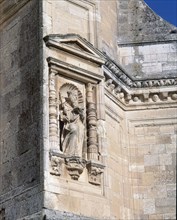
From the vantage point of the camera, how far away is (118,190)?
918cm

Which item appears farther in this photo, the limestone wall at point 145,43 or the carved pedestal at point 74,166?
the limestone wall at point 145,43

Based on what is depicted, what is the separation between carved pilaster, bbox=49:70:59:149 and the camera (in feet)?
26.2

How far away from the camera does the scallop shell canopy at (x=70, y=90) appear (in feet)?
27.7

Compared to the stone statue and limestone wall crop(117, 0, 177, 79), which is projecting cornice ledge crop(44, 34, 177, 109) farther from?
the stone statue

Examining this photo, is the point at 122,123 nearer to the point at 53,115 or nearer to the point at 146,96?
the point at 146,96

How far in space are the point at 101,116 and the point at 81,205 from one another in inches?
51.5

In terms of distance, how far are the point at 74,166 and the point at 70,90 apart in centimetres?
110

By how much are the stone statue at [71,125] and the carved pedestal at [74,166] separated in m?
0.08

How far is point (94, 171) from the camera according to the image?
8234 millimetres

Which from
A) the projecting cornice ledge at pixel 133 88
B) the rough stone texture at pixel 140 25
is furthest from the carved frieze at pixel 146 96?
the rough stone texture at pixel 140 25

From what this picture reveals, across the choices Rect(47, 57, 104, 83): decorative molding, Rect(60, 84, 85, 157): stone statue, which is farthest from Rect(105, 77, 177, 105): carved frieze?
Rect(60, 84, 85, 157): stone statue

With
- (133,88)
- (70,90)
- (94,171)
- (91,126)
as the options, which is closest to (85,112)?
(91,126)

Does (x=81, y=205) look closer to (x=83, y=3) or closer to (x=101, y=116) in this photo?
(x=101, y=116)

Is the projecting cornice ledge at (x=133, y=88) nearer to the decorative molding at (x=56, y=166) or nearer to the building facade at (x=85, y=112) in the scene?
the building facade at (x=85, y=112)
